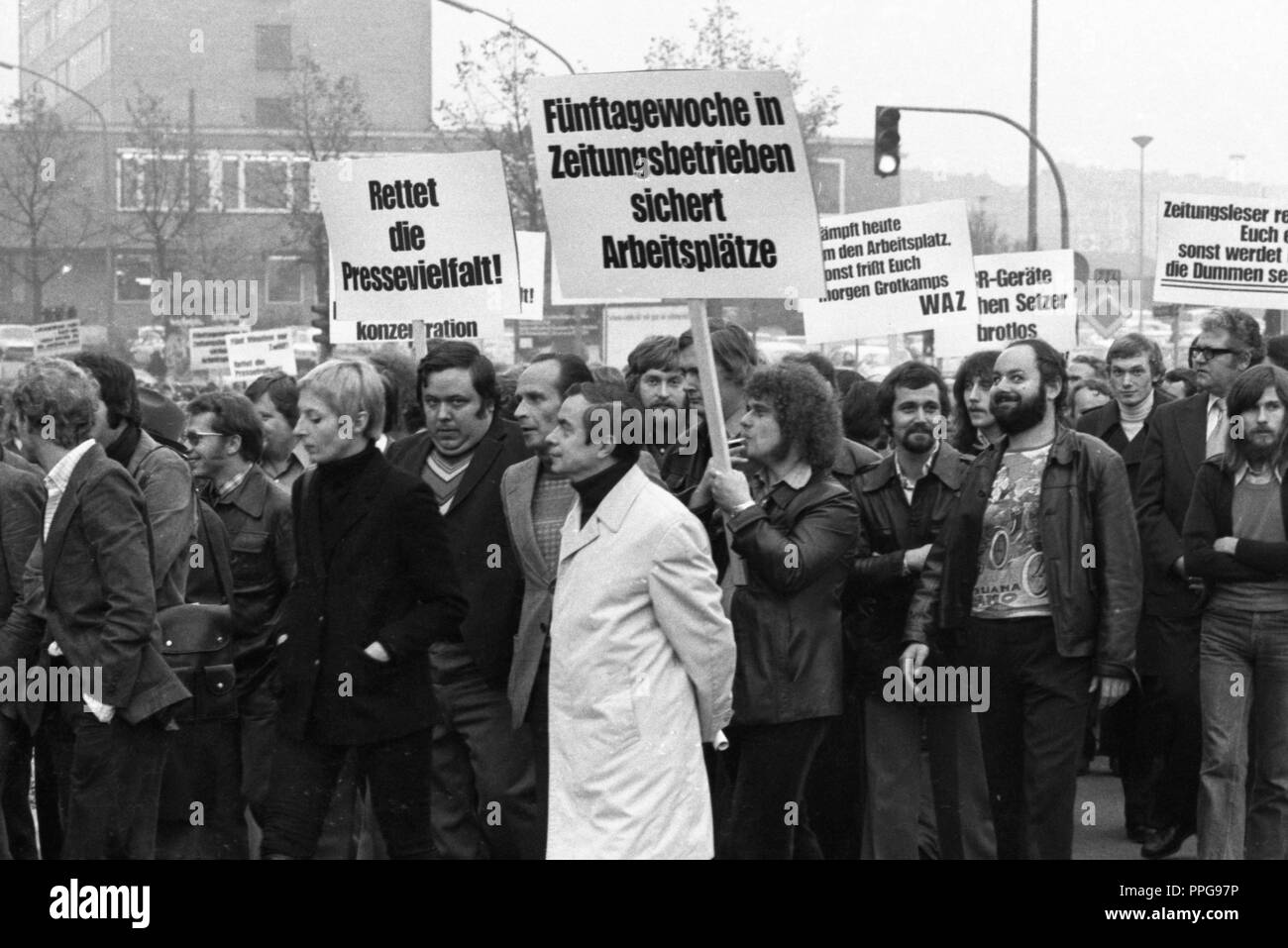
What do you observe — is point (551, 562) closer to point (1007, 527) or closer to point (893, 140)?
point (1007, 527)

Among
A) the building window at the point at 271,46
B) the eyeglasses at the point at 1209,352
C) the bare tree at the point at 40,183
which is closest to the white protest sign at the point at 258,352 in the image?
the eyeglasses at the point at 1209,352

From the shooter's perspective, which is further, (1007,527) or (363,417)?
(1007,527)

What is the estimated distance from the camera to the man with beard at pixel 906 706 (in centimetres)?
724

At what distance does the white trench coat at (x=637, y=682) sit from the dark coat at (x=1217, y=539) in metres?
2.35

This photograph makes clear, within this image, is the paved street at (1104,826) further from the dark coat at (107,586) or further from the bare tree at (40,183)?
the bare tree at (40,183)

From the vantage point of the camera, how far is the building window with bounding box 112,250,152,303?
5375 cm

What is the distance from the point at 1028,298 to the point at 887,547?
5.84 metres

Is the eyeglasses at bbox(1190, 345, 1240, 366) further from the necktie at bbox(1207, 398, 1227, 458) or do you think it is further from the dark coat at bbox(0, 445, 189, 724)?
the dark coat at bbox(0, 445, 189, 724)

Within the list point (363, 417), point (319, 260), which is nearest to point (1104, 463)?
point (363, 417)

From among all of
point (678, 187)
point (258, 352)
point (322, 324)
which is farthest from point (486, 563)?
point (322, 324)

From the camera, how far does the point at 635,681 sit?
5.41 meters
